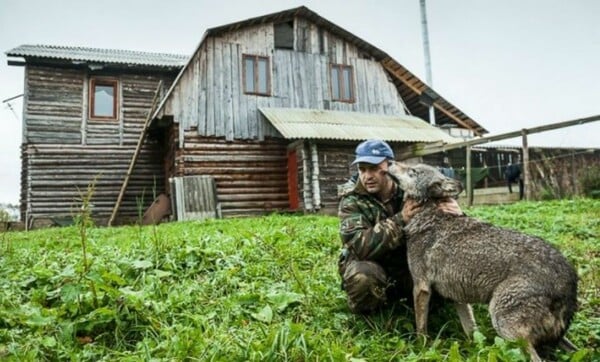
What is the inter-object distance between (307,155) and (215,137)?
3428 millimetres

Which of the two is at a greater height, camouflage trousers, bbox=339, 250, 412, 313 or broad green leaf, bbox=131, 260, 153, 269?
broad green leaf, bbox=131, 260, 153, 269

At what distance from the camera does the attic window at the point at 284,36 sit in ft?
55.5

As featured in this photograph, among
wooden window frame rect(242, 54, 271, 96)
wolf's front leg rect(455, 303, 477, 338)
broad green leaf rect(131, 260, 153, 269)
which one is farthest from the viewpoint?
wooden window frame rect(242, 54, 271, 96)

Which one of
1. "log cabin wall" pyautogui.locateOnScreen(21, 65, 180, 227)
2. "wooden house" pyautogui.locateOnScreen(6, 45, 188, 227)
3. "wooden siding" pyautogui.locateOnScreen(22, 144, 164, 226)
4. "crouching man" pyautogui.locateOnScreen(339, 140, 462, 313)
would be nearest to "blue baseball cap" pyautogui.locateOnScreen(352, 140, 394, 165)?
"crouching man" pyautogui.locateOnScreen(339, 140, 462, 313)

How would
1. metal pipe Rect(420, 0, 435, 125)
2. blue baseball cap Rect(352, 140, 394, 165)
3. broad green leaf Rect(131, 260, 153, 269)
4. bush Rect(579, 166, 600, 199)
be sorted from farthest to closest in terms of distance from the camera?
metal pipe Rect(420, 0, 435, 125) → bush Rect(579, 166, 600, 199) → broad green leaf Rect(131, 260, 153, 269) → blue baseball cap Rect(352, 140, 394, 165)

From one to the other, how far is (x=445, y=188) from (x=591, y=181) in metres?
10.9

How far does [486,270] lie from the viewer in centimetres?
271

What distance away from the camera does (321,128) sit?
14797 millimetres

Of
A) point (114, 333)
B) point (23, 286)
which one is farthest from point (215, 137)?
point (114, 333)

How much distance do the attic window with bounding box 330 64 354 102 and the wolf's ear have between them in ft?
47.3

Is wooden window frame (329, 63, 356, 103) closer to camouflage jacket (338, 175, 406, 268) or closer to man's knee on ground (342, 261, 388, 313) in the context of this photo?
camouflage jacket (338, 175, 406, 268)

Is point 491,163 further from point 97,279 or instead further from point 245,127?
point 97,279

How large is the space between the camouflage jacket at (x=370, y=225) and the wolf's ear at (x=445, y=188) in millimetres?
327

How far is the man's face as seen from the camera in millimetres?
3547
